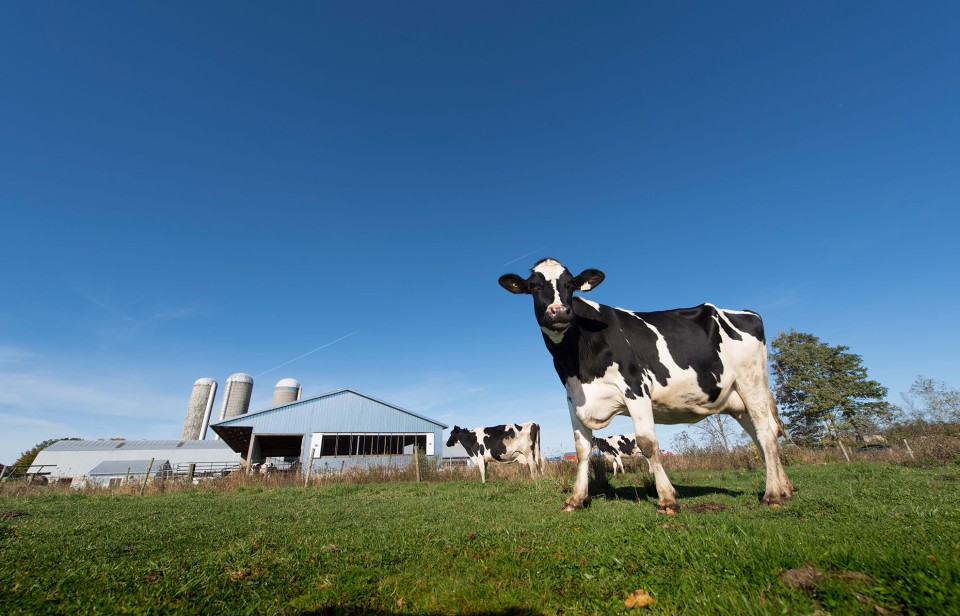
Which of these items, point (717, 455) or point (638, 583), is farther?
point (717, 455)

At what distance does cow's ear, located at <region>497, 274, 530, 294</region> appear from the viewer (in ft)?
22.4

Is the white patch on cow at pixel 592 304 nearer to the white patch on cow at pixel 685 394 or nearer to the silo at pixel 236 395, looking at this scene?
the white patch on cow at pixel 685 394

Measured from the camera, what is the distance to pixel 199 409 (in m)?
57.5

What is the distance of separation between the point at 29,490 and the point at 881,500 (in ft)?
93.4

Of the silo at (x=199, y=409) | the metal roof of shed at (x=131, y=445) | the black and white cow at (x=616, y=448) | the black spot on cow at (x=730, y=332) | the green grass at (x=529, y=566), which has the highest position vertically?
the silo at (x=199, y=409)

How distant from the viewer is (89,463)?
44.5m

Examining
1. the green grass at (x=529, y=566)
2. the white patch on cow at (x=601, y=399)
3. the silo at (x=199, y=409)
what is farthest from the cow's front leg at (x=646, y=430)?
the silo at (x=199, y=409)

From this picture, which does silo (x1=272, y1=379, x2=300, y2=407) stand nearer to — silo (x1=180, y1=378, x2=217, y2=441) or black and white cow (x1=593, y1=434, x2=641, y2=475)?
silo (x1=180, y1=378, x2=217, y2=441)

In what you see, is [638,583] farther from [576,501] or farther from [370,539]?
[576,501]

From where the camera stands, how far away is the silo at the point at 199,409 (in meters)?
56.9

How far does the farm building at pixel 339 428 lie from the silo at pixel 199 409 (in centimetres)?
2889

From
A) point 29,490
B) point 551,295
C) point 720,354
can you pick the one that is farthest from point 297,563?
point 29,490

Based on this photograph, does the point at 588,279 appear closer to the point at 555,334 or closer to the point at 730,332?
the point at 555,334

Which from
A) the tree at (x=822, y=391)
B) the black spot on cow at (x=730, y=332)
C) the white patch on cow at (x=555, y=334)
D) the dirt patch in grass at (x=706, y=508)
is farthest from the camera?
the tree at (x=822, y=391)
